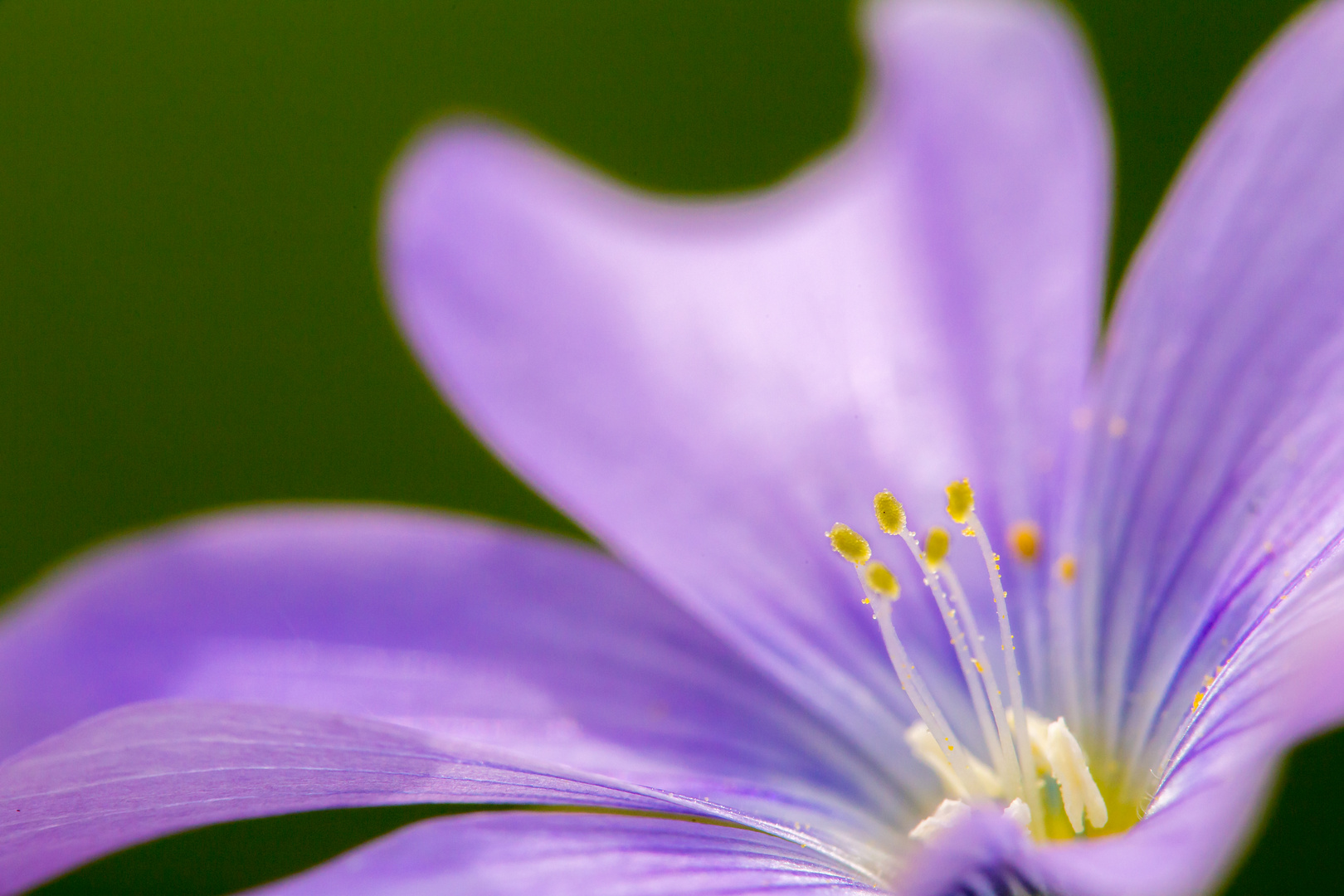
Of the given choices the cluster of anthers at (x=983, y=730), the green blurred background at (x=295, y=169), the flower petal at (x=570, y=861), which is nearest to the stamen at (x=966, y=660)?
the cluster of anthers at (x=983, y=730)

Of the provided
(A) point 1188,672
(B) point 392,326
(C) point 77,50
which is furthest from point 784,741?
(C) point 77,50

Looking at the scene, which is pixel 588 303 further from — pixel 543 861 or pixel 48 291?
pixel 48 291

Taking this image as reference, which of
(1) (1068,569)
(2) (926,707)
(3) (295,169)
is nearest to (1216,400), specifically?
(1) (1068,569)

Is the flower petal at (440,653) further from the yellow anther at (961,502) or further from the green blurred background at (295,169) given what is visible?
the green blurred background at (295,169)

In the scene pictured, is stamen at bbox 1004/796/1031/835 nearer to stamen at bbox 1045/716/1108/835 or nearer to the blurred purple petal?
stamen at bbox 1045/716/1108/835

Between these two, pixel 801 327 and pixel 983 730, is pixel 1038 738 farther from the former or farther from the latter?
pixel 801 327
